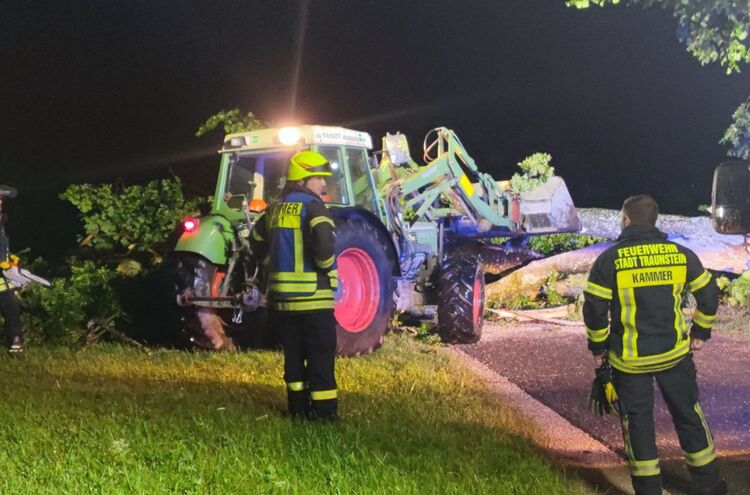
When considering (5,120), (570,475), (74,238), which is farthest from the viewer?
(5,120)

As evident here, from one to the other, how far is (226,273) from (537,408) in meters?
3.48

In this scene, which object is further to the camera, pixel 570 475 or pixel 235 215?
pixel 235 215

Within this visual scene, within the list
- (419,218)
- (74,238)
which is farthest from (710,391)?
(74,238)

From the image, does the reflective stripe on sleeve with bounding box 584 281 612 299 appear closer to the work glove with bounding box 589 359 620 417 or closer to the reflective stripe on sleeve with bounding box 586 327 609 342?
the reflective stripe on sleeve with bounding box 586 327 609 342

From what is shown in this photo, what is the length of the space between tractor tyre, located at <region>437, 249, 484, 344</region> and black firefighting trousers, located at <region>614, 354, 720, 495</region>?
180 inches

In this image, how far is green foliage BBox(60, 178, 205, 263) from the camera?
9.44 meters

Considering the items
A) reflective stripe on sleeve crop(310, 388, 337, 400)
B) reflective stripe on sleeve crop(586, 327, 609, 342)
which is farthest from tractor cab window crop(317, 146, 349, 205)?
reflective stripe on sleeve crop(586, 327, 609, 342)

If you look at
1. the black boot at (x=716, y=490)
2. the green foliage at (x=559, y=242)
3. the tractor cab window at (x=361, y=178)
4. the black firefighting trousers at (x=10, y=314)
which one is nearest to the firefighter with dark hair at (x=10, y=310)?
the black firefighting trousers at (x=10, y=314)

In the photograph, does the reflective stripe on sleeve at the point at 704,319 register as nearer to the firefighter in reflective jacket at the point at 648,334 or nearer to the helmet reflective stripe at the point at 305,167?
the firefighter in reflective jacket at the point at 648,334

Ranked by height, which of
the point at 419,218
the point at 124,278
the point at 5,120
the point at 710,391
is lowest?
the point at 710,391

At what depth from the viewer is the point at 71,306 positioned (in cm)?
837

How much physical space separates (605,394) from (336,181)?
4.43 meters

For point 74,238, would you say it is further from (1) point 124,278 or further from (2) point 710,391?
(2) point 710,391

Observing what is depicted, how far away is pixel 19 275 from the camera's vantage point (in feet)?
26.1
